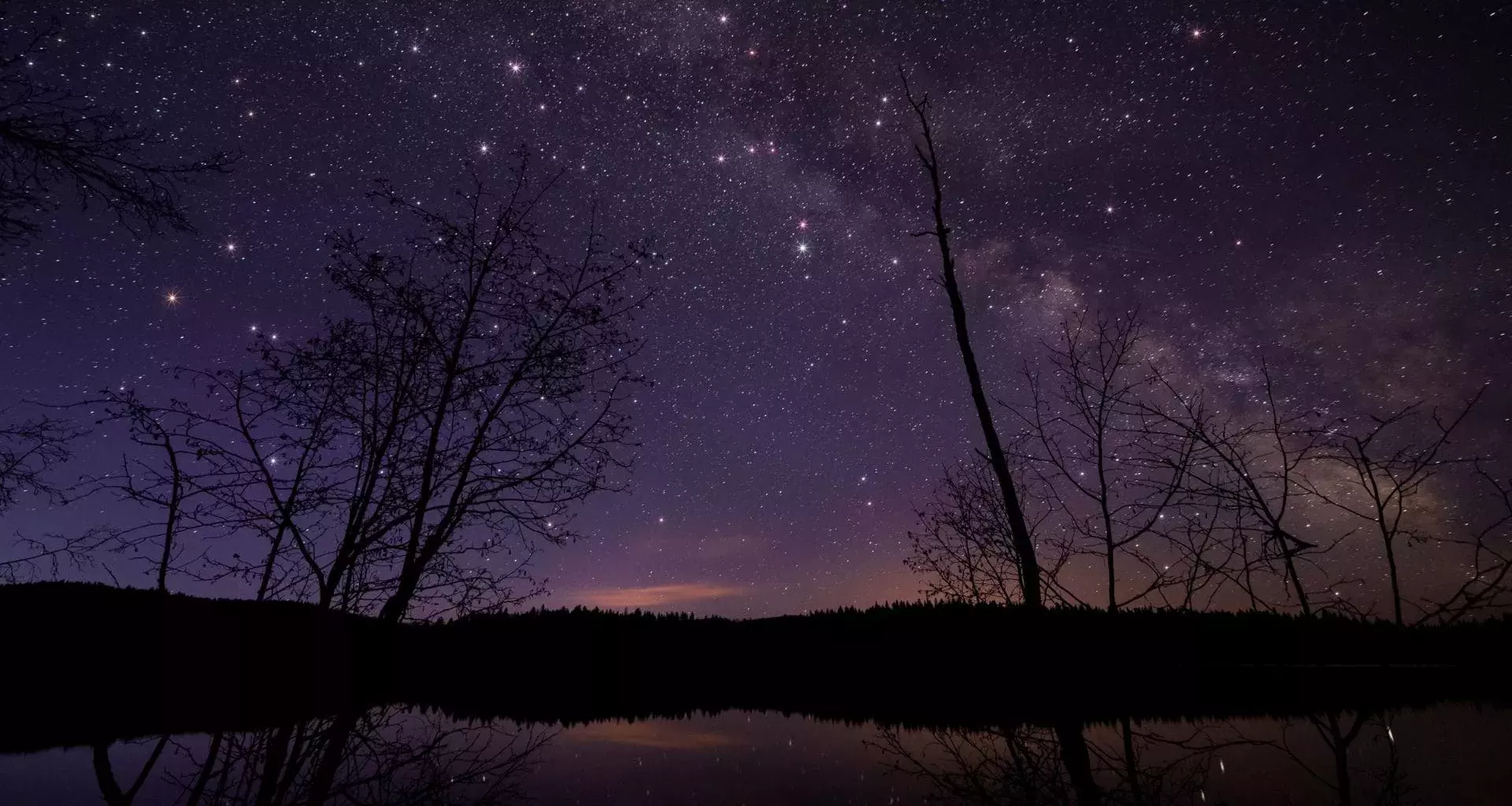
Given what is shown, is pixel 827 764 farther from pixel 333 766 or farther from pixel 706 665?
pixel 706 665

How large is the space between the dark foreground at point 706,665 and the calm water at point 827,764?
594mm

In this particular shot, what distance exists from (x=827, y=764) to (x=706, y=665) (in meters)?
5.65

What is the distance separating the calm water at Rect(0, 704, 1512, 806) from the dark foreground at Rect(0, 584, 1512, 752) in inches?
23.4

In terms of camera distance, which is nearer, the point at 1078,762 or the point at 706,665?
the point at 1078,762

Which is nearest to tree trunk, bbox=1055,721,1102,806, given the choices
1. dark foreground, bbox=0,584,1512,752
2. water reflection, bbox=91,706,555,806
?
dark foreground, bbox=0,584,1512,752

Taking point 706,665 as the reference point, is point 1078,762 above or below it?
above

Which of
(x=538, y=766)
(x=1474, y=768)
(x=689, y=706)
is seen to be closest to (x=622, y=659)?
(x=689, y=706)

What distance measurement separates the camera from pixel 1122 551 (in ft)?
29.4

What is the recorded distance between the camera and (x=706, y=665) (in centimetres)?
865

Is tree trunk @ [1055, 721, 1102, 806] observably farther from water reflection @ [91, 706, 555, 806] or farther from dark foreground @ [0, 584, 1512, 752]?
water reflection @ [91, 706, 555, 806]

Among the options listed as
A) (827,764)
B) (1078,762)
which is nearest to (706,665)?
(827,764)

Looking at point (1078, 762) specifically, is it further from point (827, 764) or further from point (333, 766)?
point (333, 766)

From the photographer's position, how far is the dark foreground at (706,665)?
5117mm

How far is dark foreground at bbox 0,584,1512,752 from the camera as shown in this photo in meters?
5.12
